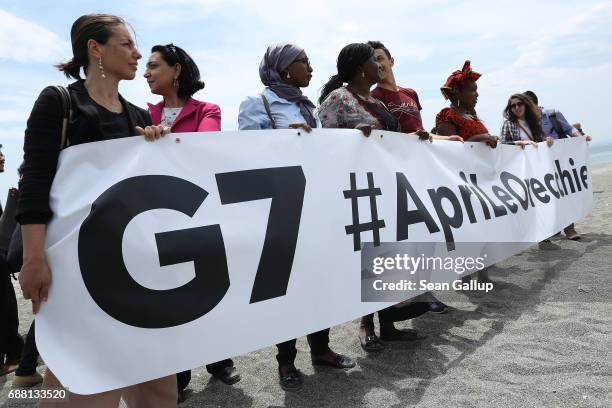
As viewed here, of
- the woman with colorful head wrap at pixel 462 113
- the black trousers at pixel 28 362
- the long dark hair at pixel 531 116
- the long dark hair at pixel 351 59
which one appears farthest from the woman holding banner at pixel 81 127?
→ the long dark hair at pixel 531 116

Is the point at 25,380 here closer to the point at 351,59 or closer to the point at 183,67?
the point at 183,67

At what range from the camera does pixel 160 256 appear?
1779mm

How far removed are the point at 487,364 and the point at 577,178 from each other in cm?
363

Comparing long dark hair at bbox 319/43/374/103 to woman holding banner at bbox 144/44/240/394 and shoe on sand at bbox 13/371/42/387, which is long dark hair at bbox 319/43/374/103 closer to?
woman holding banner at bbox 144/44/240/394

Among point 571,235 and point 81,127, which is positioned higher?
point 81,127

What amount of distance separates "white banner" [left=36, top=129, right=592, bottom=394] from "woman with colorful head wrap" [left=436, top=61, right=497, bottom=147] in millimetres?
1085

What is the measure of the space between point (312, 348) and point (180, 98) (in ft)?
5.97

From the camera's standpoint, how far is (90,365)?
1.60 metres

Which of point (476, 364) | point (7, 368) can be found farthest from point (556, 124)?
point (7, 368)

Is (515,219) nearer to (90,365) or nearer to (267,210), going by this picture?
(267,210)

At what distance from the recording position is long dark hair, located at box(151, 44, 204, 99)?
9.10 feet

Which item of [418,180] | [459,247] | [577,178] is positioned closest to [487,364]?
[459,247]

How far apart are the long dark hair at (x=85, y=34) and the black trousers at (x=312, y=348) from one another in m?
1.79

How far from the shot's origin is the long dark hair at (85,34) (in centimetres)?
170
